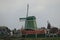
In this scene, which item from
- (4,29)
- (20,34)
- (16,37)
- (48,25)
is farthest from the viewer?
(48,25)

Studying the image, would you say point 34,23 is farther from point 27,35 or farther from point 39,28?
point 27,35

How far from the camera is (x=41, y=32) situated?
1555 inches

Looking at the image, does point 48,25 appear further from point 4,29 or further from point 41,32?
point 4,29

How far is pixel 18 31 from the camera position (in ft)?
130

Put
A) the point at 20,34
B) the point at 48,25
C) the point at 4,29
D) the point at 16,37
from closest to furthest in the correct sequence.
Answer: the point at 16,37 < the point at 20,34 < the point at 4,29 < the point at 48,25

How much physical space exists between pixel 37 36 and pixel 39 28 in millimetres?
3309

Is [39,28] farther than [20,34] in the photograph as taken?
Yes

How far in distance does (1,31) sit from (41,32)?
6.65 meters

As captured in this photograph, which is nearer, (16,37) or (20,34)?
(16,37)

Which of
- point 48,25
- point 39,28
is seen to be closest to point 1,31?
point 39,28

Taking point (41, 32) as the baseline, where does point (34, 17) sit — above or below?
above

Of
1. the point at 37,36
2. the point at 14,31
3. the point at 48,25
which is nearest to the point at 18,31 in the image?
the point at 14,31

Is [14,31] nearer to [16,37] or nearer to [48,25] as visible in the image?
[16,37]

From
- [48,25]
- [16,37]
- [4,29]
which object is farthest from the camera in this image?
[48,25]
